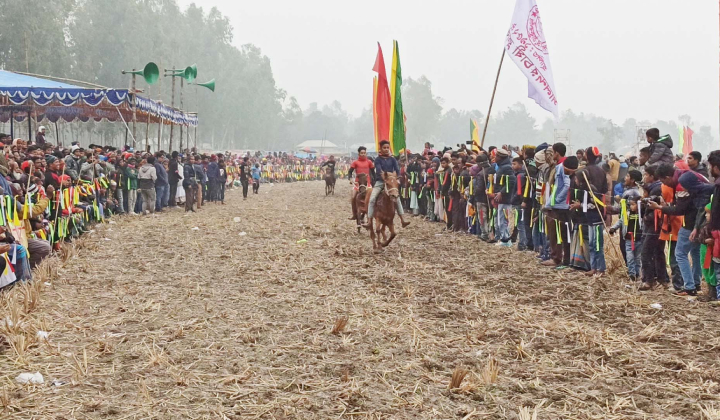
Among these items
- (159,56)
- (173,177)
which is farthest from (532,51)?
(159,56)

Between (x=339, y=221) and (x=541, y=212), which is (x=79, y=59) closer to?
(x=339, y=221)

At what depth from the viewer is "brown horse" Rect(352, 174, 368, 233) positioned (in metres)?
15.6

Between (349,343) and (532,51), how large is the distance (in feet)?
32.7

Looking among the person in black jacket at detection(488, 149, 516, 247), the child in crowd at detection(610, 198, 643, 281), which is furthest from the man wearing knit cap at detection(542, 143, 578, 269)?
the person in black jacket at detection(488, 149, 516, 247)

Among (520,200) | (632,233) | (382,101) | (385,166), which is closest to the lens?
(632,233)

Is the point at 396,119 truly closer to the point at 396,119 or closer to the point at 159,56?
the point at 396,119

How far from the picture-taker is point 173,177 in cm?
2211

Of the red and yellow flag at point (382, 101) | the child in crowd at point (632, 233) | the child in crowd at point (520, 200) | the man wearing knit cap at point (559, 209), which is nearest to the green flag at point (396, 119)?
the red and yellow flag at point (382, 101)

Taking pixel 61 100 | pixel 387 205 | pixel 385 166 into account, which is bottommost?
pixel 387 205

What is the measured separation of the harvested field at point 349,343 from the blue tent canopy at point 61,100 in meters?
11.2

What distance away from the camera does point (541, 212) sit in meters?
11.8

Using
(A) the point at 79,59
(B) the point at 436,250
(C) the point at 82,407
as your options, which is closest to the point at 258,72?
(A) the point at 79,59

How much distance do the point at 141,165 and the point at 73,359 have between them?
46.0ft

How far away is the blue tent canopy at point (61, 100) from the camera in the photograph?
21.0 metres
